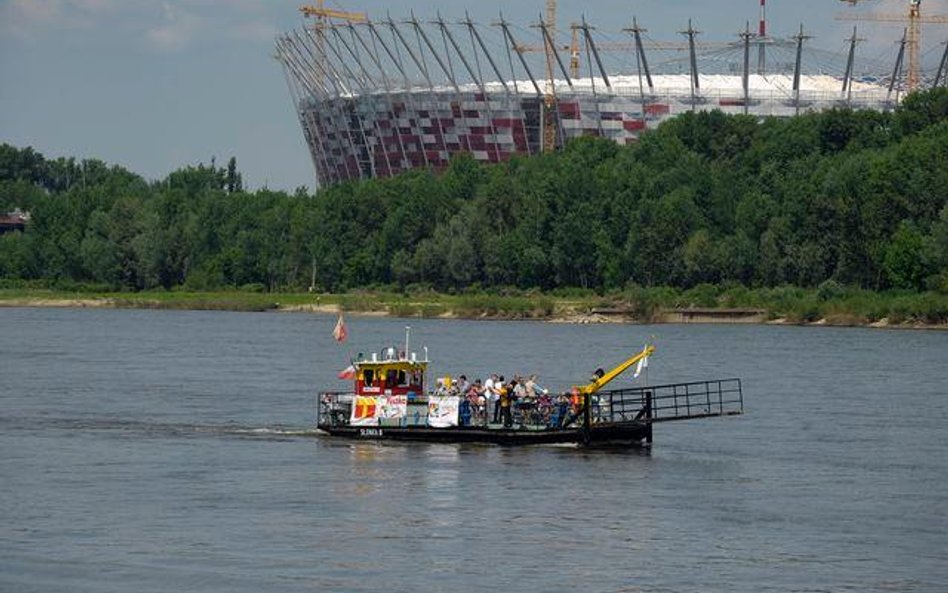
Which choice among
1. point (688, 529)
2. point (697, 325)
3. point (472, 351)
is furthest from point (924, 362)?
point (688, 529)

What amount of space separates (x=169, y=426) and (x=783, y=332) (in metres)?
70.3

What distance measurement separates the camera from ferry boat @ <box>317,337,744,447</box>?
199 ft

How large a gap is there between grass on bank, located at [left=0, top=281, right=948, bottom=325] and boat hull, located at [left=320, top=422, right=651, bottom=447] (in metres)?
76.6

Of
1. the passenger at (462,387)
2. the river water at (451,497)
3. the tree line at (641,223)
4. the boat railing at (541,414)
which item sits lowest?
the river water at (451,497)

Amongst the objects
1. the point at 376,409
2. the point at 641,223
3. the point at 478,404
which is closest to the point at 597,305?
the point at 641,223

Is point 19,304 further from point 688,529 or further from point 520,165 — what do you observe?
point 688,529

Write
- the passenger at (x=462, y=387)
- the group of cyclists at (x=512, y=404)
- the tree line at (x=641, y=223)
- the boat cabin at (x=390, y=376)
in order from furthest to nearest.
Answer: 1. the tree line at (x=641, y=223)
2. the boat cabin at (x=390, y=376)
3. the passenger at (x=462, y=387)
4. the group of cyclists at (x=512, y=404)

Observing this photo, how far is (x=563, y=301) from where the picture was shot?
520 ft

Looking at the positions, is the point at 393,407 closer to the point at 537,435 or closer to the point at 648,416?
the point at 537,435

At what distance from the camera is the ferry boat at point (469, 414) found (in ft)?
199

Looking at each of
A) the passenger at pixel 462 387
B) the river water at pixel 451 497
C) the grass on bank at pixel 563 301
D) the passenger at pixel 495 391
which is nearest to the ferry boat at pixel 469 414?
the passenger at pixel 462 387

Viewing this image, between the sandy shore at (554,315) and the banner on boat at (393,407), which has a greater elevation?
the sandy shore at (554,315)

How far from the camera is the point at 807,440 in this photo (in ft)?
218

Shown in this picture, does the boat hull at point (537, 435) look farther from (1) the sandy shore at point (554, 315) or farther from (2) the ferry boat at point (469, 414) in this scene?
(1) the sandy shore at point (554, 315)
